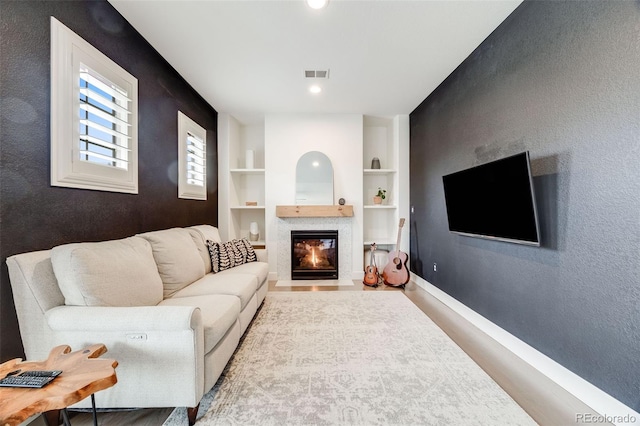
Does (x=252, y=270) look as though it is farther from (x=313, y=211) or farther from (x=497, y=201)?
(x=497, y=201)

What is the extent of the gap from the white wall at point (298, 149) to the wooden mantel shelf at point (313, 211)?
184mm

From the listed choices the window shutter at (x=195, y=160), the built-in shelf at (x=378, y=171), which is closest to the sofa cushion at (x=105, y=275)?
the window shutter at (x=195, y=160)

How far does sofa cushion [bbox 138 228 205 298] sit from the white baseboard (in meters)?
2.78

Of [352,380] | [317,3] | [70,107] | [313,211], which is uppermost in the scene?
[317,3]

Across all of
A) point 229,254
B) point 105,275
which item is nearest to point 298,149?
point 229,254

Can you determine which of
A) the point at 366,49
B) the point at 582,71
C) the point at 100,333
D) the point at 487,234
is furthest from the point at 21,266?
the point at 582,71

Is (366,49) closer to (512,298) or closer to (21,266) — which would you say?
(512,298)

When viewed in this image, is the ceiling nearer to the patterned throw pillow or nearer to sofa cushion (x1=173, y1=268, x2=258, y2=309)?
the patterned throw pillow

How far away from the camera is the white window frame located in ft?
5.27

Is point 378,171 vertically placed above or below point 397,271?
above

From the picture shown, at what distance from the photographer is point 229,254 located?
10.00 ft

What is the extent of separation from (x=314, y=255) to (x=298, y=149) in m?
1.79

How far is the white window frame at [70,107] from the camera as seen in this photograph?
1607 mm

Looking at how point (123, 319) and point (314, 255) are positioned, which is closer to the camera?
point (123, 319)
